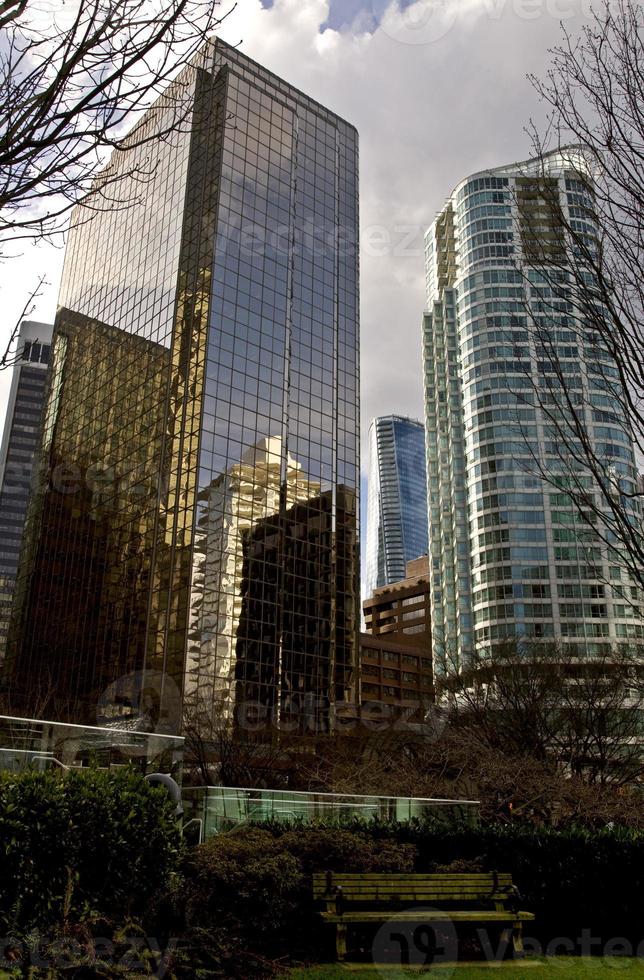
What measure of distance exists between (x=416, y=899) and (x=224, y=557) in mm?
42823

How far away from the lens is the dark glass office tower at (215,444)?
50.9m

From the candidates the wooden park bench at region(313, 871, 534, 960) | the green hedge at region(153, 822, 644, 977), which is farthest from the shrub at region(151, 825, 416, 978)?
the wooden park bench at region(313, 871, 534, 960)

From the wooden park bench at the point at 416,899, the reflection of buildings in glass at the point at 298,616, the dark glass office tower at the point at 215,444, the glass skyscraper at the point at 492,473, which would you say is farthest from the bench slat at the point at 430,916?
the glass skyscraper at the point at 492,473

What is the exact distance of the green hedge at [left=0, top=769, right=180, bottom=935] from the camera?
7.18 metres

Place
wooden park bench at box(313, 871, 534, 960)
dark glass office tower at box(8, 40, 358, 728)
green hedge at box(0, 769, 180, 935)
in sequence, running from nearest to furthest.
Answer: green hedge at box(0, 769, 180, 935) < wooden park bench at box(313, 871, 534, 960) < dark glass office tower at box(8, 40, 358, 728)

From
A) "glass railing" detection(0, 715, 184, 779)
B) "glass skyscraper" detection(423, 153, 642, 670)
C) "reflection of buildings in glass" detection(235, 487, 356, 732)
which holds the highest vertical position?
"glass skyscraper" detection(423, 153, 642, 670)

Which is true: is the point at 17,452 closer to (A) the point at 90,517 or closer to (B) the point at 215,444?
(A) the point at 90,517

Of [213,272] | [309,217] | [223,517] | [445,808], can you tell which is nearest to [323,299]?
[309,217]

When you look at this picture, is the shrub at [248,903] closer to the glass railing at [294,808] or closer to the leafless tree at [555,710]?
the glass railing at [294,808]

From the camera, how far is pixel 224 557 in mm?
51438

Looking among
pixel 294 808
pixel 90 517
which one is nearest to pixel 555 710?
pixel 294 808

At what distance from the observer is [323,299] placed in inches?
2507

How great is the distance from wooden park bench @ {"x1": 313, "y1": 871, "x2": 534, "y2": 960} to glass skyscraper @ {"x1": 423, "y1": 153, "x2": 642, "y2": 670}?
226 ft

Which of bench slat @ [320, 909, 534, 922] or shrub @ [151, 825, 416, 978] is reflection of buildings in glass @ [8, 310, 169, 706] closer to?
shrub @ [151, 825, 416, 978]
